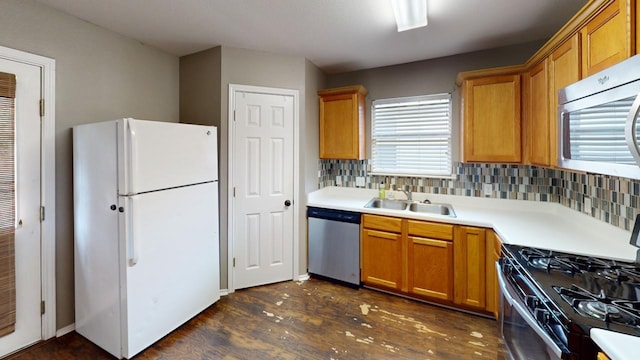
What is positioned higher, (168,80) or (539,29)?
(539,29)

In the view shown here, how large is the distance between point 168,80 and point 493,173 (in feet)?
11.8

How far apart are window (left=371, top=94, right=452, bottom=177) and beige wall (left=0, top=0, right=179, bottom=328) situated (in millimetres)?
2652

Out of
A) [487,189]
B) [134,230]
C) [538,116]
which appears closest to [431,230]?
[487,189]

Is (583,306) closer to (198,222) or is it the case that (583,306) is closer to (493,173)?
(493,173)

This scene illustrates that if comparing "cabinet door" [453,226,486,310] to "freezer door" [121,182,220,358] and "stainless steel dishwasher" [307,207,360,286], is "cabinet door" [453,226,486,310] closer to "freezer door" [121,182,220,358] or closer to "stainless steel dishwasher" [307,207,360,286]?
"stainless steel dishwasher" [307,207,360,286]

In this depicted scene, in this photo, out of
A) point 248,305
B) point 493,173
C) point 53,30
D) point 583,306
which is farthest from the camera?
point 493,173

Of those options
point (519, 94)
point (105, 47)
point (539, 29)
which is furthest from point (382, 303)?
point (105, 47)

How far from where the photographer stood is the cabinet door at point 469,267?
2.27 meters

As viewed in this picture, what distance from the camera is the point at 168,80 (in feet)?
9.38

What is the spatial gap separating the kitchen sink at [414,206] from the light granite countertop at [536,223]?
0.34ft

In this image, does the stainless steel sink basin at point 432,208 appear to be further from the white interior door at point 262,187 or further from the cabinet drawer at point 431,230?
the white interior door at point 262,187

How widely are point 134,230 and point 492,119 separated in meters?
3.06

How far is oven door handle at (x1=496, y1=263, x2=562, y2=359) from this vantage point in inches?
37.0

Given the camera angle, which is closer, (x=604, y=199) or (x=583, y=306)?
(x=583, y=306)
